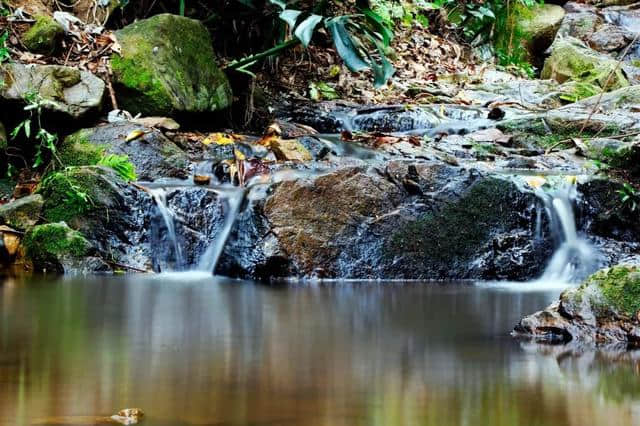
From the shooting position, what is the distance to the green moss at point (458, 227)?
235 inches

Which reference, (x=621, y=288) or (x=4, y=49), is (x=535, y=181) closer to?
(x=621, y=288)

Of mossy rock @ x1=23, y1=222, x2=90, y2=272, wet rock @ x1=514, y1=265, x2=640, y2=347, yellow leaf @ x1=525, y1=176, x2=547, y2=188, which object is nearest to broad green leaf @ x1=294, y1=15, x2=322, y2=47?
yellow leaf @ x1=525, y1=176, x2=547, y2=188

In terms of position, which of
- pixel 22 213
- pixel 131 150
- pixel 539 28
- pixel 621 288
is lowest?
pixel 621 288

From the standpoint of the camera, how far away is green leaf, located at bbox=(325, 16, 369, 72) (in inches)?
274

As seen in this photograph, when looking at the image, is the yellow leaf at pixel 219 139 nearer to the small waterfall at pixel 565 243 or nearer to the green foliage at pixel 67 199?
the green foliage at pixel 67 199

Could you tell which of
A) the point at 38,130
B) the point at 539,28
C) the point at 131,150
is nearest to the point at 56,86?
the point at 38,130

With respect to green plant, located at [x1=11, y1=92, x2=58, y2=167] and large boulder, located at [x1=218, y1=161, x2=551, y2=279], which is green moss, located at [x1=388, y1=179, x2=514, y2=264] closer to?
large boulder, located at [x1=218, y1=161, x2=551, y2=279]

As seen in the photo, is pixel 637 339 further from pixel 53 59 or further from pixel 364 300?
pixel 53 59

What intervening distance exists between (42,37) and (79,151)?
1.50 m

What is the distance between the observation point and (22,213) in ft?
20.2

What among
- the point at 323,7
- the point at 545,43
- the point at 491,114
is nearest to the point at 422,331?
the point at 323,7

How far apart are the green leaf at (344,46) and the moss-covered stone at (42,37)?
111 inches

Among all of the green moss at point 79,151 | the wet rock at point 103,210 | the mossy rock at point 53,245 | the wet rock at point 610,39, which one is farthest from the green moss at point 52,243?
the wet rock at point 610,39

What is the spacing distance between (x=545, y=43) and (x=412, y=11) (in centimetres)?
288
